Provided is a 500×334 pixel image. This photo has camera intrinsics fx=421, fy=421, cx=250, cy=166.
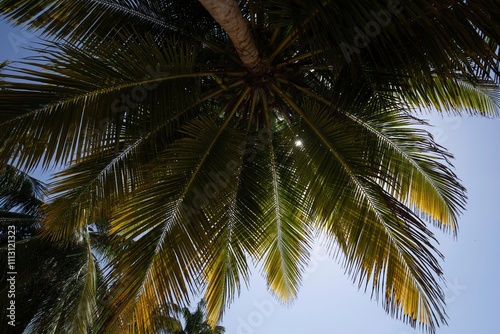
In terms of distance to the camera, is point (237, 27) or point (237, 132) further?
point (237, 132)

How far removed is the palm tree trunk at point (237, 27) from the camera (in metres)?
3.47

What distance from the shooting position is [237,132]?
17.4ft

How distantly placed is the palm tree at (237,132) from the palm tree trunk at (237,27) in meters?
0.02

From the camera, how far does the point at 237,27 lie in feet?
12.8

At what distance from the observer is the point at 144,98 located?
181 inches

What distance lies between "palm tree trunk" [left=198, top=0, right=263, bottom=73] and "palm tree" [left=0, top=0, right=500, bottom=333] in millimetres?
20

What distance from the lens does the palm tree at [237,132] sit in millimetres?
3869

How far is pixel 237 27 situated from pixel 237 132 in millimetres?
1631

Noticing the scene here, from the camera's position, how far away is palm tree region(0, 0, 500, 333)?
3.87 meters

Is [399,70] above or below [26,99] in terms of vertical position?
above

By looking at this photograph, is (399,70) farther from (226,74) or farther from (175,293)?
(175,293)

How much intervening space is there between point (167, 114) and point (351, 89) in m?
2.22

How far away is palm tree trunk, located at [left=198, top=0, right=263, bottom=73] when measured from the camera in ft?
11.4

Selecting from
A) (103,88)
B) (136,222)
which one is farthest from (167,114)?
(136,222)
